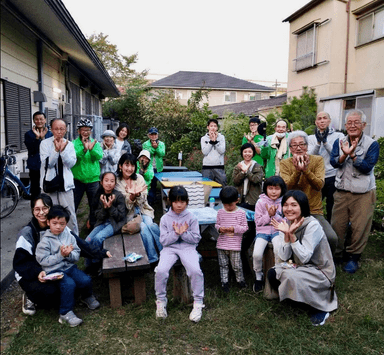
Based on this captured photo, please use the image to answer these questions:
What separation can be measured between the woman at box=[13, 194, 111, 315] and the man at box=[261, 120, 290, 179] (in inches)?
132

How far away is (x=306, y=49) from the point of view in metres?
13.7

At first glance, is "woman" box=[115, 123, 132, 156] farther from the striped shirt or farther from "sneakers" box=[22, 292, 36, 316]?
"sneakers" box=[22, 292, 36, 316]

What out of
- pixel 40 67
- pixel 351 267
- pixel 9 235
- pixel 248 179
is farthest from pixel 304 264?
pixel 40 67

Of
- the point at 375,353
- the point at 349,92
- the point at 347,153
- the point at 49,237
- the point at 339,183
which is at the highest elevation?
the point at 349,92

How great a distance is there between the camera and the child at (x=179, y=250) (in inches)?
123

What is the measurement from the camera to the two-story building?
10.9 metres

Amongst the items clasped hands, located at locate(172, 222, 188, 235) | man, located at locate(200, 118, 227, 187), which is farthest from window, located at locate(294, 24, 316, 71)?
Answer: clasped hands, located at locate(172, 222, 188, 235)

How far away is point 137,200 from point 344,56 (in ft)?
35.6

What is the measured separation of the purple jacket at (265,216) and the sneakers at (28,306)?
7.40 ft

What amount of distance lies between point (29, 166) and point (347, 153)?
12.9 feet

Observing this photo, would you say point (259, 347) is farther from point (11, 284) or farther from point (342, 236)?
point (11, 284)

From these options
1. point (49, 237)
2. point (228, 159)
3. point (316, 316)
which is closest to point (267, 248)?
point (316, 316)

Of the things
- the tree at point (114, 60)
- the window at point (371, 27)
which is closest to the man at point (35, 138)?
the window at point (371, 27)

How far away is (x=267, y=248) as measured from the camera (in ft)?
11.9
